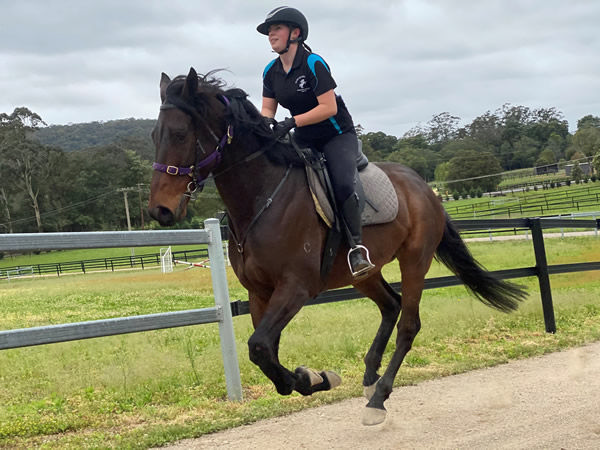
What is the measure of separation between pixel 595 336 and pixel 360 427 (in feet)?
15.8

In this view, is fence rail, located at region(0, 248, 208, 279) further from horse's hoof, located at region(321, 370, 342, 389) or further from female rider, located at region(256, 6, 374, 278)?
horse's hoof, located at region(321, 370, 342, 389)

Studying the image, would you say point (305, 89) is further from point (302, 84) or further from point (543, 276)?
point (543, 276)

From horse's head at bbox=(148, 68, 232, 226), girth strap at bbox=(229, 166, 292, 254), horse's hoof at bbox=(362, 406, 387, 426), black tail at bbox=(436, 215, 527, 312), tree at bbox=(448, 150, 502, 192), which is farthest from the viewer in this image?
tree at bbox=(448, 150, 502, 192)

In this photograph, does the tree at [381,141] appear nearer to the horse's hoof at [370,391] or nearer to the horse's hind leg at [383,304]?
the horse's hind leg at [383,304]

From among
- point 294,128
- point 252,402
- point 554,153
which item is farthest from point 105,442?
point 554,153

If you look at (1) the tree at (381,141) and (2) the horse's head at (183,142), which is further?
(1) the tree at (381,141)

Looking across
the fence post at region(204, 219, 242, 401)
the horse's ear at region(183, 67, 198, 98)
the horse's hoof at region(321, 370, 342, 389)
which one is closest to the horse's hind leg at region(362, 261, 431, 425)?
the horse's hoof at region(321, 370, 342, 389)

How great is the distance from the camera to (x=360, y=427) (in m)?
4.85

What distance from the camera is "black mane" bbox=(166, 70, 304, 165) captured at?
400 cm

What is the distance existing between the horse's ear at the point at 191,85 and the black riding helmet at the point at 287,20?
2.87 ft

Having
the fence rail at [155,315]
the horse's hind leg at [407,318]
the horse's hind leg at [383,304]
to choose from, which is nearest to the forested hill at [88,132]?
the fence rail at [155,315]

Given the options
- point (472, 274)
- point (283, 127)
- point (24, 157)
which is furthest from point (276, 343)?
point (24, 157)

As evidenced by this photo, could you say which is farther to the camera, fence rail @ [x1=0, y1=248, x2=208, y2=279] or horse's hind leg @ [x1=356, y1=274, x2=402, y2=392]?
fence rail @ [x1=0, y1=248, x2=208, y2=279]

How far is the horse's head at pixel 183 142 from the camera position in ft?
12.2
